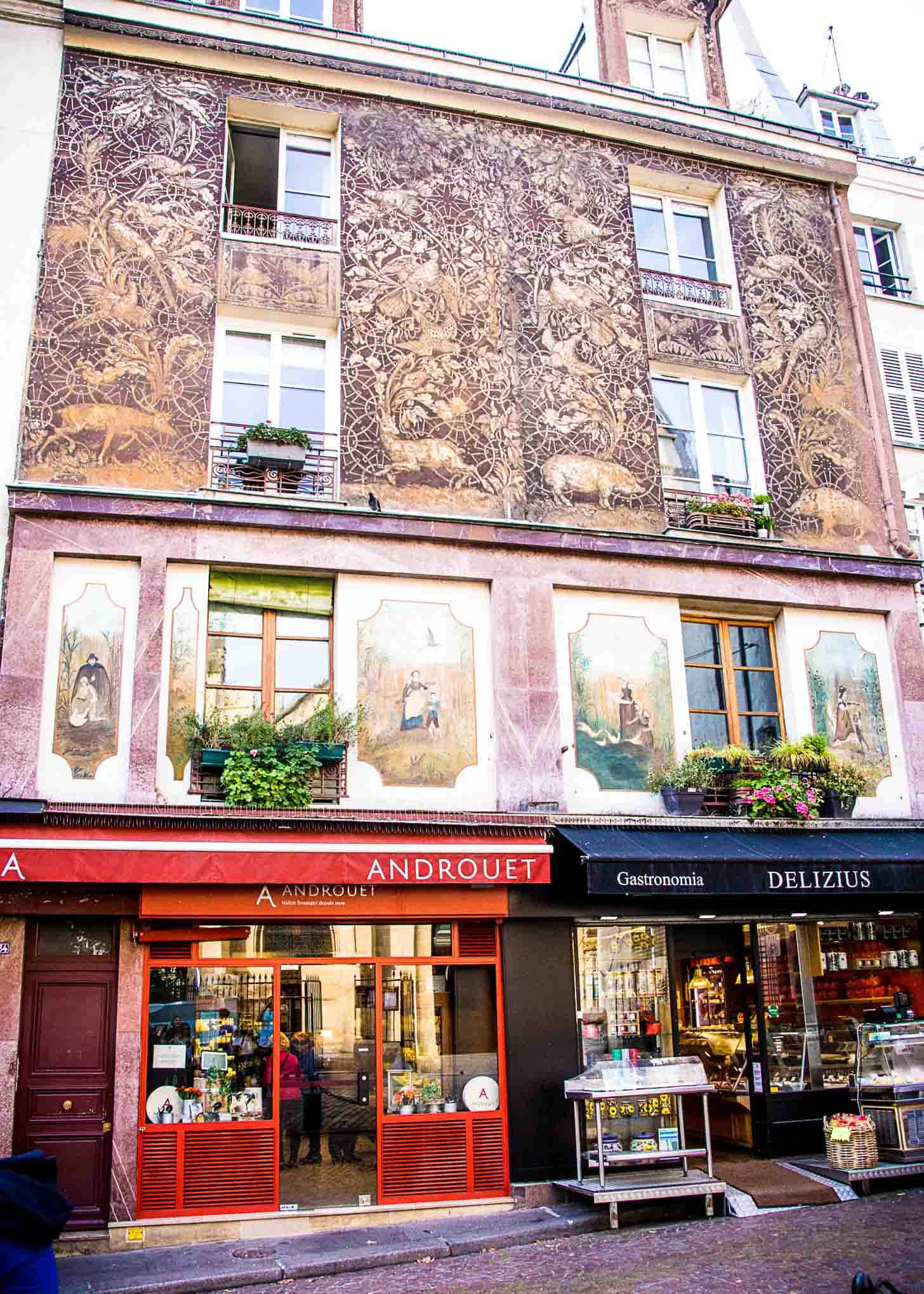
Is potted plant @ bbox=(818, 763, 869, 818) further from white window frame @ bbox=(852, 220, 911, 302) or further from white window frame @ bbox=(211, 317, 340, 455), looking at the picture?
white window frame @ bbox=(852, 220, 911, 302)

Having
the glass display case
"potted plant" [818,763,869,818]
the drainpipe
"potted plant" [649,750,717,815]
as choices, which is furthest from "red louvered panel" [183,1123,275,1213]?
the drainpipe

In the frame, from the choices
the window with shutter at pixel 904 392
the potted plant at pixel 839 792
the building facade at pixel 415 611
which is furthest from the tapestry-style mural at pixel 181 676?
the window with shutter at pixel 904 392

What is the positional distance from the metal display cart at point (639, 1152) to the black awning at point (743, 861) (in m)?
1.69

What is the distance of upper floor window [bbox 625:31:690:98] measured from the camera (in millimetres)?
16125

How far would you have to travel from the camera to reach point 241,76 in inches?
528

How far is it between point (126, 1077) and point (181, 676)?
12.4 feet

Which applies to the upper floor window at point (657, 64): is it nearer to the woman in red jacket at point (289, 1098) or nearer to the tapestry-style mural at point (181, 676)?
the tapestry-style mural at point (181, 676)

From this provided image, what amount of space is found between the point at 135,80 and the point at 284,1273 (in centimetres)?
1254

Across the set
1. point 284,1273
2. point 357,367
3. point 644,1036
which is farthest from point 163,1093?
point 357,367

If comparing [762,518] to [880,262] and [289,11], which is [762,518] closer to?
[880,262]

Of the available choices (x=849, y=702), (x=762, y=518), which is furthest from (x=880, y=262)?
(x=849, y=702)

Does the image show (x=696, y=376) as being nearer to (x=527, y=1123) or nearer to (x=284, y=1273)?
(x=527, y=1123)

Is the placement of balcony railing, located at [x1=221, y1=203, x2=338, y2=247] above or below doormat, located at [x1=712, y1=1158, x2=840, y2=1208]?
above

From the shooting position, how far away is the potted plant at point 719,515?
44.6 feet
